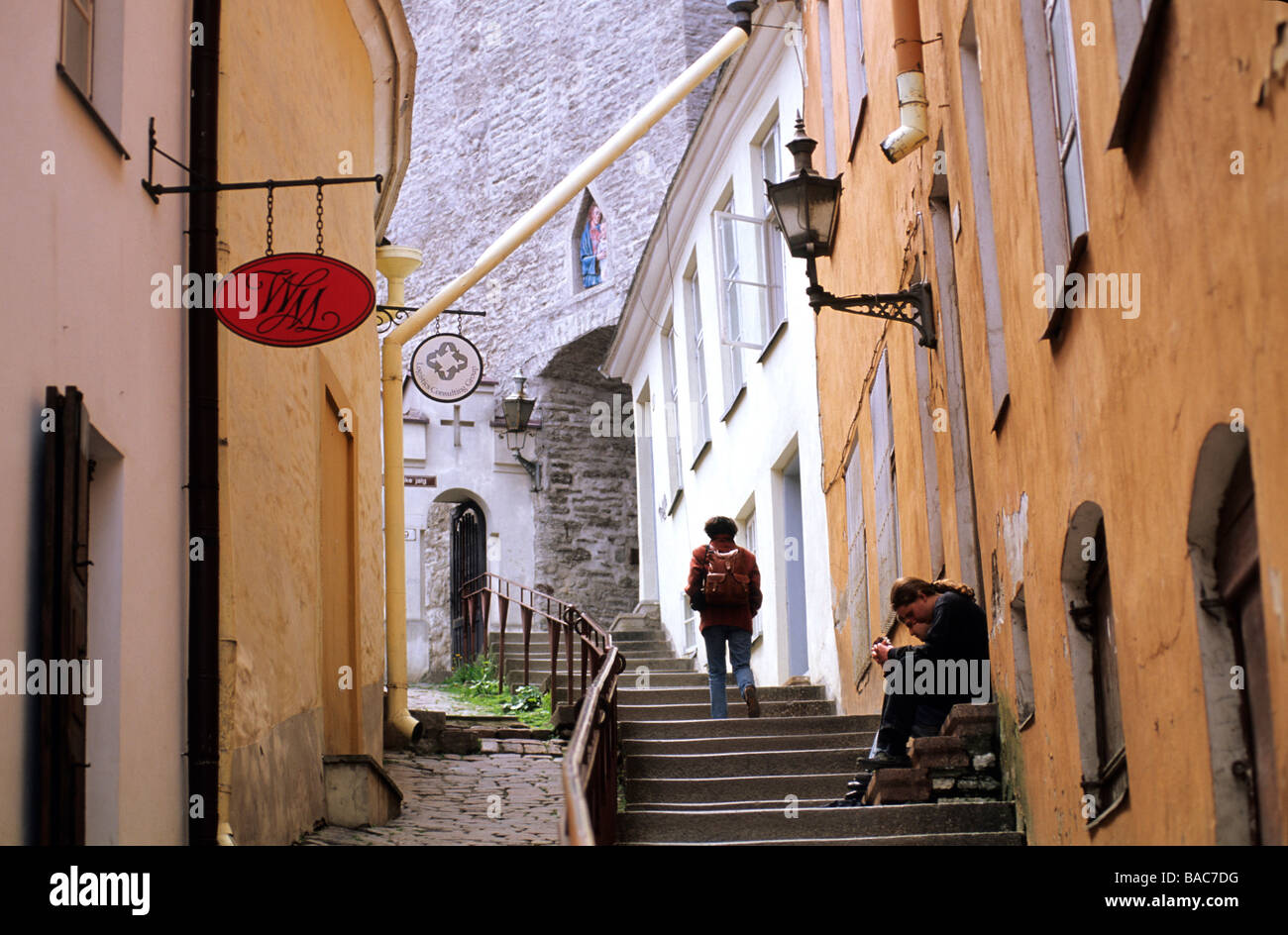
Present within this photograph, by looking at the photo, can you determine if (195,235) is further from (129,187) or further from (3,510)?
(3,510)

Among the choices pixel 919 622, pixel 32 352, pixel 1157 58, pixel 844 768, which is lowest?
pixel 844 768

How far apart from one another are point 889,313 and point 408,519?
13.8 meters

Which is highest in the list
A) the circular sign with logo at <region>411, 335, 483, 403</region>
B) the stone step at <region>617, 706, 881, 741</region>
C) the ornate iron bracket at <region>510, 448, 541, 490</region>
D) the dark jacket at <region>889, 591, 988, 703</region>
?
the circular sign with logo at <region>411, 335, 483, 403</region>

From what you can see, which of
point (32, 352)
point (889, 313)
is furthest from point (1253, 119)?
point (889, 313)

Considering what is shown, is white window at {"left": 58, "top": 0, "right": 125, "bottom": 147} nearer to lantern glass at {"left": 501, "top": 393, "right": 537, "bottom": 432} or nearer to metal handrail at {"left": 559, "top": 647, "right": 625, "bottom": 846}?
metal handrail at {"left": 559, "top": 647, "right": 625, "bottom": 846}

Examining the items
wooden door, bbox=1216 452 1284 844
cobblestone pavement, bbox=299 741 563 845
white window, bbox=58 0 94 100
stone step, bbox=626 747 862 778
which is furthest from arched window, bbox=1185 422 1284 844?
stone step, bbox=626 747 862 778

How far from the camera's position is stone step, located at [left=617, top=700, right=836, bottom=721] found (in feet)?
38.2

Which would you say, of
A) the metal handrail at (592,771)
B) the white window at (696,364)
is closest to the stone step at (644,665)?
the white window at (696,364)

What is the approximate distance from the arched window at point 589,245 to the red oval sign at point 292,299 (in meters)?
19.6

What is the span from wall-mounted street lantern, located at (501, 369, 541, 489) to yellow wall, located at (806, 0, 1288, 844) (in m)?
13.9

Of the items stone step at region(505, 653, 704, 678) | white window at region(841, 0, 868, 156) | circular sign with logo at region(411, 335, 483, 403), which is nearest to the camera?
white window at region(841, 0, 868, 156)

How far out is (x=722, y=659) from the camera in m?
11.1
